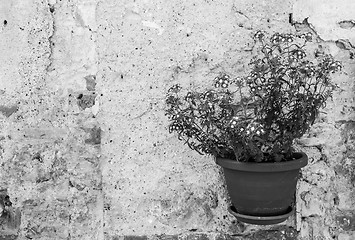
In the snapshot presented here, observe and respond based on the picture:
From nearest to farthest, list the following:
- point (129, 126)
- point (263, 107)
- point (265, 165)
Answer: point (265, 165), point (263, 107), point (129, 126)

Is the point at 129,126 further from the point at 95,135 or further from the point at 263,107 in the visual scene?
the point at 263,107

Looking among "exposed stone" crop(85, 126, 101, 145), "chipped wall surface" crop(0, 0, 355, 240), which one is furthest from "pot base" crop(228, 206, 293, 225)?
"exposed stone" crop(85, 126, 101, 145)

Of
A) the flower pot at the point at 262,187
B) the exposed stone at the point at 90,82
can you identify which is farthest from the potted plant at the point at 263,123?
the exposed stone at the point at 90,82

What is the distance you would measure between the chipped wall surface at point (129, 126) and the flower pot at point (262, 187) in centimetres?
22

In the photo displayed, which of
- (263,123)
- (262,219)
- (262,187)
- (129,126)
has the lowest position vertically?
(262,219)

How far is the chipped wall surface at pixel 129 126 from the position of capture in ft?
9.20

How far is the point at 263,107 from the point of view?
261 centimetres

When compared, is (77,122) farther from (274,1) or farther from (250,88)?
(274,1)

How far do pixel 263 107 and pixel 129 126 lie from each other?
639 mm

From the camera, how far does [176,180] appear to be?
2.84 meters

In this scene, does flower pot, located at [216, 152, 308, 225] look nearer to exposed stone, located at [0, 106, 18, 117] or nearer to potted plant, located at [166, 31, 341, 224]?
potted plant, located at [166, 31, 341, 224]

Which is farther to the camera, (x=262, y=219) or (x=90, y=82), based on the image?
(x=90, y=82)

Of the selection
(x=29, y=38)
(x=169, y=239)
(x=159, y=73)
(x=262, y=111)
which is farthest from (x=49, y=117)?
(x=262, y=111)

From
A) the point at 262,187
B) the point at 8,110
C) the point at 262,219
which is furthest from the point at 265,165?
the point at 8,110
